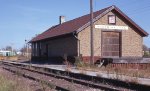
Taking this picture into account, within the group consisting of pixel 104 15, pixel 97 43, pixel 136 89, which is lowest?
pixel 136 89

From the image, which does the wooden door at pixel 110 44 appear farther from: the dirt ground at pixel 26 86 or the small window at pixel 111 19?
the dirt ground at pixel 26 86

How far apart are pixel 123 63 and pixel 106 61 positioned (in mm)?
2381

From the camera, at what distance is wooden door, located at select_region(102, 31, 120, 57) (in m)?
33.0

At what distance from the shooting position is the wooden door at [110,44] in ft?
108

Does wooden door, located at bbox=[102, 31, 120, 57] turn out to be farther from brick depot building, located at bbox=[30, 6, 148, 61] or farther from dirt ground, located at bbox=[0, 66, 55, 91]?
dirt ground, located at bbox=[0, 66, 55, 91]

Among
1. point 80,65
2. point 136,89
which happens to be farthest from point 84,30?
point 136,89

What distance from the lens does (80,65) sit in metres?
26.6

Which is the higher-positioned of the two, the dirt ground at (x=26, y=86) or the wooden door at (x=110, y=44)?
the wooden door at (x=110, y=44)

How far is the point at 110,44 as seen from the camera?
33.3 metres

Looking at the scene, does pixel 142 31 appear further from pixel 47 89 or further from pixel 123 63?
pixel 47 89

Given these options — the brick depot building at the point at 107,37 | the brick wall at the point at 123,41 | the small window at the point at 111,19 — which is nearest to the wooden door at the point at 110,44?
the brick depot building at the point at 107,37

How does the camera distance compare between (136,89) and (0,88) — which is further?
(136,89)

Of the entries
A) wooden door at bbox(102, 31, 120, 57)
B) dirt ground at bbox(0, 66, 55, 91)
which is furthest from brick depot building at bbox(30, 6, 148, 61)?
dirt ground at bbox(0, 66, 55, 91)

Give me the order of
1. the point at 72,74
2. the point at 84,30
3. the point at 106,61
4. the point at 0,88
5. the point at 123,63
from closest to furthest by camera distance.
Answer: the point at 0,88 < the point at 72,74 < the point at 123,63 < the point at 106,61 < the point at 84,30
